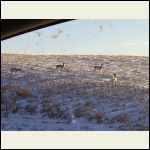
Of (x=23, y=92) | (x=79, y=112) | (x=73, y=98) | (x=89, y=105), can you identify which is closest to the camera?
(x=79, y=112)

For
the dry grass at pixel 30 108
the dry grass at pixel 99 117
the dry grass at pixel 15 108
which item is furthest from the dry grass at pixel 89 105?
the dry grass at pixel 15 108

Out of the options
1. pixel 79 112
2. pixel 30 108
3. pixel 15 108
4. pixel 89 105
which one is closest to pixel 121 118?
pixel 79 112

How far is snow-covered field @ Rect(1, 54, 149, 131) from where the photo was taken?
1309cm

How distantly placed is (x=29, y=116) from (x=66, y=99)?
2477 mm

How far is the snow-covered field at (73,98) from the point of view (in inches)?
515

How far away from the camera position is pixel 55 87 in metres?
18.8

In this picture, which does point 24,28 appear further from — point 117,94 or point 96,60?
point 96,60

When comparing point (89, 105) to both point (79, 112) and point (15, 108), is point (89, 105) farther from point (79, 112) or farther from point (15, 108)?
point (15, 108)

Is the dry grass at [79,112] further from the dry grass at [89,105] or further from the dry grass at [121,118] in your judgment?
the dry grass at [121,118]

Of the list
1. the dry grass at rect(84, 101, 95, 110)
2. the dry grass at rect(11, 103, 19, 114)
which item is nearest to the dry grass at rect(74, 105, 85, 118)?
the dry grass at rect(84, 101, 95, 110)

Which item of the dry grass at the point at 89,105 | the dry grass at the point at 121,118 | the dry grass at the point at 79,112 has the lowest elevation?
the dry grass at the point at 121,118

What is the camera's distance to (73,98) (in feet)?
55.0

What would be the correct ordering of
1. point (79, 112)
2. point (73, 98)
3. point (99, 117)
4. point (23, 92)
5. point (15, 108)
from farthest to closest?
point (23, 92), point (73, 98), point (15, 108), point (79, 112), point (99, 117)

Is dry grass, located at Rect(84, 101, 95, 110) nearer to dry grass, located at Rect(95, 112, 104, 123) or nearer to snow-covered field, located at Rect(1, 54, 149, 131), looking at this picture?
snow-covered field, located at Rect(1, 54, 149, 131)
